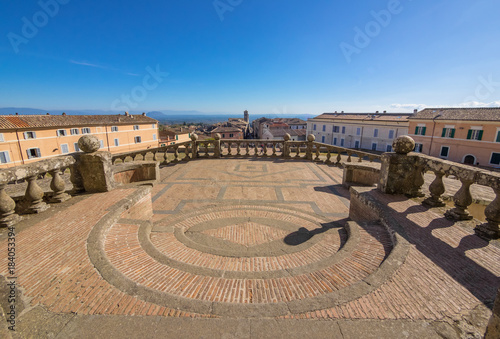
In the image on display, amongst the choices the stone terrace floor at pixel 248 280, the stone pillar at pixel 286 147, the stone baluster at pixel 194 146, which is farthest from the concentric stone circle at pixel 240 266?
the stone pillar at pixel 286 147

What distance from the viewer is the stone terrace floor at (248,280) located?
229 cm

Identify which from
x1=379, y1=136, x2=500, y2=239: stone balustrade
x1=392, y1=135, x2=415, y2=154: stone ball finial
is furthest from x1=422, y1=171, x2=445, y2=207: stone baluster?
x1=392, y1=135, x2=415, y2=154: stone ball finial

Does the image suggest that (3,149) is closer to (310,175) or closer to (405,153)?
(310,175)

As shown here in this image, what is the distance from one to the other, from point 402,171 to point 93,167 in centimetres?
818

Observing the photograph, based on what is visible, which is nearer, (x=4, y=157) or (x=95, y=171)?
(x=95, y=171)

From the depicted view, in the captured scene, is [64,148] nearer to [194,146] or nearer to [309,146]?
[194,146]

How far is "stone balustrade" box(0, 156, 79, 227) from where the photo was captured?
13.6 ft

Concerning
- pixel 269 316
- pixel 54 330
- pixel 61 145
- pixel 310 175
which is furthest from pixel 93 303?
pixel 61 145

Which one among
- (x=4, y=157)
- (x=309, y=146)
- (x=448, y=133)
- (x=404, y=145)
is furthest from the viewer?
(x=448, y=133)

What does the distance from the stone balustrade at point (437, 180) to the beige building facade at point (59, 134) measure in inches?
1434

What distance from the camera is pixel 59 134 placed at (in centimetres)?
3797

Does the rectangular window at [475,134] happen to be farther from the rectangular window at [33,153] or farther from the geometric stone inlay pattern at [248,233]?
the rectangular window at [33,153]

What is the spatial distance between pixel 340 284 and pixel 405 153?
15.1 ft

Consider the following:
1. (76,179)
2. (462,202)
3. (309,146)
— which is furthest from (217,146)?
(462,202)
